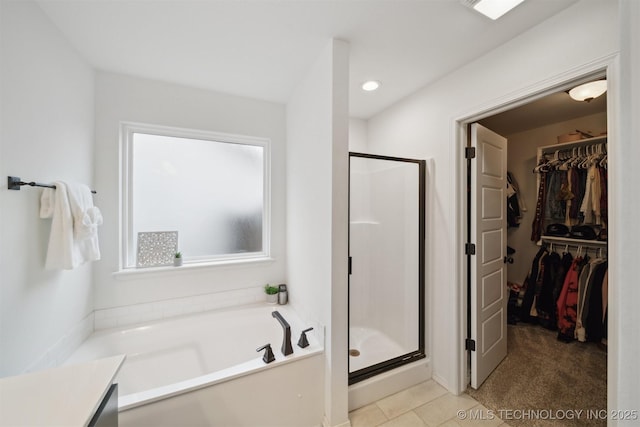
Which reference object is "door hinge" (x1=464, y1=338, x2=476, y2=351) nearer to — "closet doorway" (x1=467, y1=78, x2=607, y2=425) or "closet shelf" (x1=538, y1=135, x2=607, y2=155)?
"closet doorway" (x1=467, y1=78, x2=607, y2=425)

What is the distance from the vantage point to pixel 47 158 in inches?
52.4

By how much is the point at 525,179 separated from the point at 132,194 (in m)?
4.47

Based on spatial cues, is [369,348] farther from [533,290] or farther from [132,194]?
[132,194]

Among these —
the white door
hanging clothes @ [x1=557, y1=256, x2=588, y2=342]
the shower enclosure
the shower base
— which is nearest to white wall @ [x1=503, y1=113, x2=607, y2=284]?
hanging clothes @ [x1=557, y1=256, x2=588, y2=342]

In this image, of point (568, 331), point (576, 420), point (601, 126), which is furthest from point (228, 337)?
point (601, 126)

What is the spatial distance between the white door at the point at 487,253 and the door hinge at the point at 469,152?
0.07 feet

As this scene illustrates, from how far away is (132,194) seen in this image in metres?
1.97

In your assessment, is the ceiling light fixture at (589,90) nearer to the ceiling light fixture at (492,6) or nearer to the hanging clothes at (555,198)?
the ceiling light fixture at (492,6)

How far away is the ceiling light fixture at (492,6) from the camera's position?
1217 millimetres

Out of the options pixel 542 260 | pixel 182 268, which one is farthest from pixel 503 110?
pixel 182 268

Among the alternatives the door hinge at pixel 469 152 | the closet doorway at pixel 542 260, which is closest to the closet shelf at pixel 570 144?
the closet doorway at pixel 542 260

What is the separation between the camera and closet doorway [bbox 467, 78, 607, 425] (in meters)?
1.83

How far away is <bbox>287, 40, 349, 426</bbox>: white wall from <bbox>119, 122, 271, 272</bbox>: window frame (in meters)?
0.69

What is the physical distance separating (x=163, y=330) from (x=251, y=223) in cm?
110
